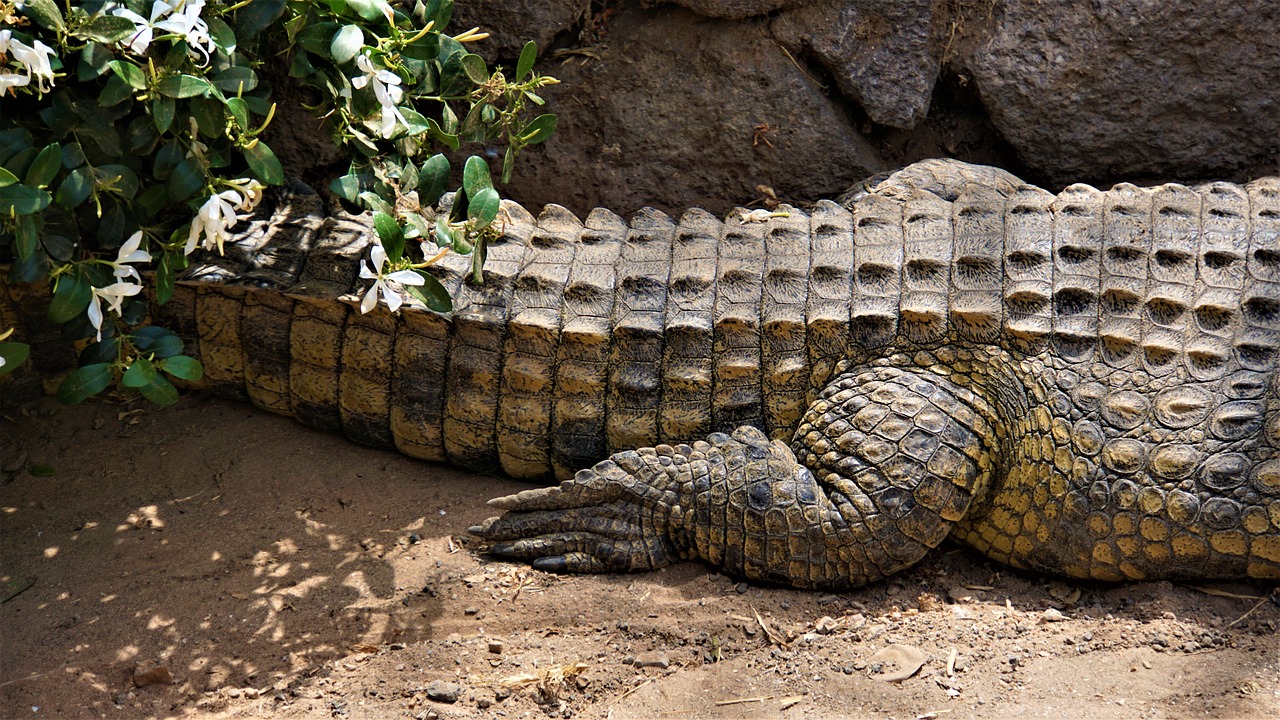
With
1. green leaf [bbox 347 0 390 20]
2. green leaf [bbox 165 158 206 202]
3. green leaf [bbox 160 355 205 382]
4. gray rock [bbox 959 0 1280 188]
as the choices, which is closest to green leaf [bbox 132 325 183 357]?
green leaf [bbox 160 355 205 382]

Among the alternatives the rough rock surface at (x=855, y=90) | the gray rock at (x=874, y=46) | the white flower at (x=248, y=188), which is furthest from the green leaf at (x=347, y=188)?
the gray rock at (x=874, y=46)

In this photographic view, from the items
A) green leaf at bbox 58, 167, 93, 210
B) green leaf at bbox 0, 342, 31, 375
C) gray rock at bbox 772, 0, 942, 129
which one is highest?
gray rock at bbox 772, 0, 942, 129

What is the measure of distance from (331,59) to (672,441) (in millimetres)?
1530

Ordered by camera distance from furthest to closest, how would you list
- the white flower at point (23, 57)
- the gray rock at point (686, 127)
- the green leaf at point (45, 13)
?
the gray rock at point (686, 127), the green leaf at point (45, 13), the white flower at point (23, 57)

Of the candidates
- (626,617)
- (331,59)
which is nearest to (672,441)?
(626,617)

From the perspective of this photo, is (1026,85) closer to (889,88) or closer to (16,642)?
(889,88)

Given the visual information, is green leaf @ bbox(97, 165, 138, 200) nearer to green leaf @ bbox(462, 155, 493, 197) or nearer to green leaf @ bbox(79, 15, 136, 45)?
green leaf @ bbox(79, 15, 136, 45)

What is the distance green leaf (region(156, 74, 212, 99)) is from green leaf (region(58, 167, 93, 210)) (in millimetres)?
309

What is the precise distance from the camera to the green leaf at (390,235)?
9.26 ft

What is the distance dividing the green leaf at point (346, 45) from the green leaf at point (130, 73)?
464 mm

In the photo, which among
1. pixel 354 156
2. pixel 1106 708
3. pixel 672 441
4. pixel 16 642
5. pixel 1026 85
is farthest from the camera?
pixel 1026 85

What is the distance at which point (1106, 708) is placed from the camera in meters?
2.62

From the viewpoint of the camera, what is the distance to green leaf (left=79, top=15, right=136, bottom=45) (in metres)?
2.59

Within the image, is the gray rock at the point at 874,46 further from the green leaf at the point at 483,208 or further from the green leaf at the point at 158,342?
the green leaf at the point at 158,342
